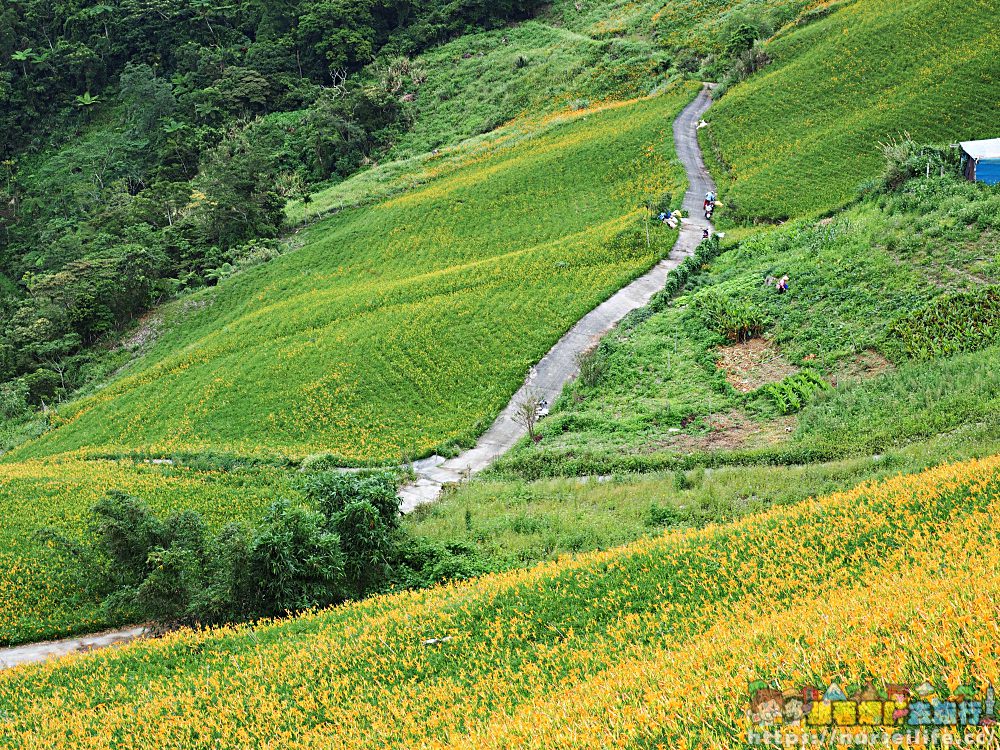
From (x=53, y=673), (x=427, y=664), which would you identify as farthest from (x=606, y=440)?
(x=53, y=673)

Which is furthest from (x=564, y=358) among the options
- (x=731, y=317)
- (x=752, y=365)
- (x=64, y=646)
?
(x=64, y=646)

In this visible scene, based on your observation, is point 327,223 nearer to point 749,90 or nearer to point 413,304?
point 413,304

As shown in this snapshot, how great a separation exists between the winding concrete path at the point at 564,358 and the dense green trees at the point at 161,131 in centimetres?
3490

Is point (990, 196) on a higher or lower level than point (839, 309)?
higher

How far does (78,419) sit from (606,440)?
30.7m

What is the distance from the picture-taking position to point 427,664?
11.5m

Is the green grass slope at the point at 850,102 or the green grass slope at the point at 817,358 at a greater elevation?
the green grass slope at the point at 850,102

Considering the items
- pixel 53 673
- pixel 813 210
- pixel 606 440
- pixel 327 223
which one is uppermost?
pixel 327 223

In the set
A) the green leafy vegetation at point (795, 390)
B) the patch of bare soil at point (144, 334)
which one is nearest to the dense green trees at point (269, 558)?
the green leafy vegetation at point (795, 390)

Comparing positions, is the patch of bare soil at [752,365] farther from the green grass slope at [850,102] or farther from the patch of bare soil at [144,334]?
the patch of bare soil at [144,334]

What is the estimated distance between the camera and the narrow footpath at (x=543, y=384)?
1827 centimetres

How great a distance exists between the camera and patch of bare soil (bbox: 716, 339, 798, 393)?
26172 mm

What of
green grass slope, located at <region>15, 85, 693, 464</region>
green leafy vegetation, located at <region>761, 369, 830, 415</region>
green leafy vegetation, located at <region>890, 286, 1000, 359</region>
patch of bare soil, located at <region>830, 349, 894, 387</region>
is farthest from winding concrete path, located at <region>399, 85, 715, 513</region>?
green leafy vegetation, located at <region>890, 286, 1000, 359</region>

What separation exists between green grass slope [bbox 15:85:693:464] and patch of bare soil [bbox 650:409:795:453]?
360 inches
